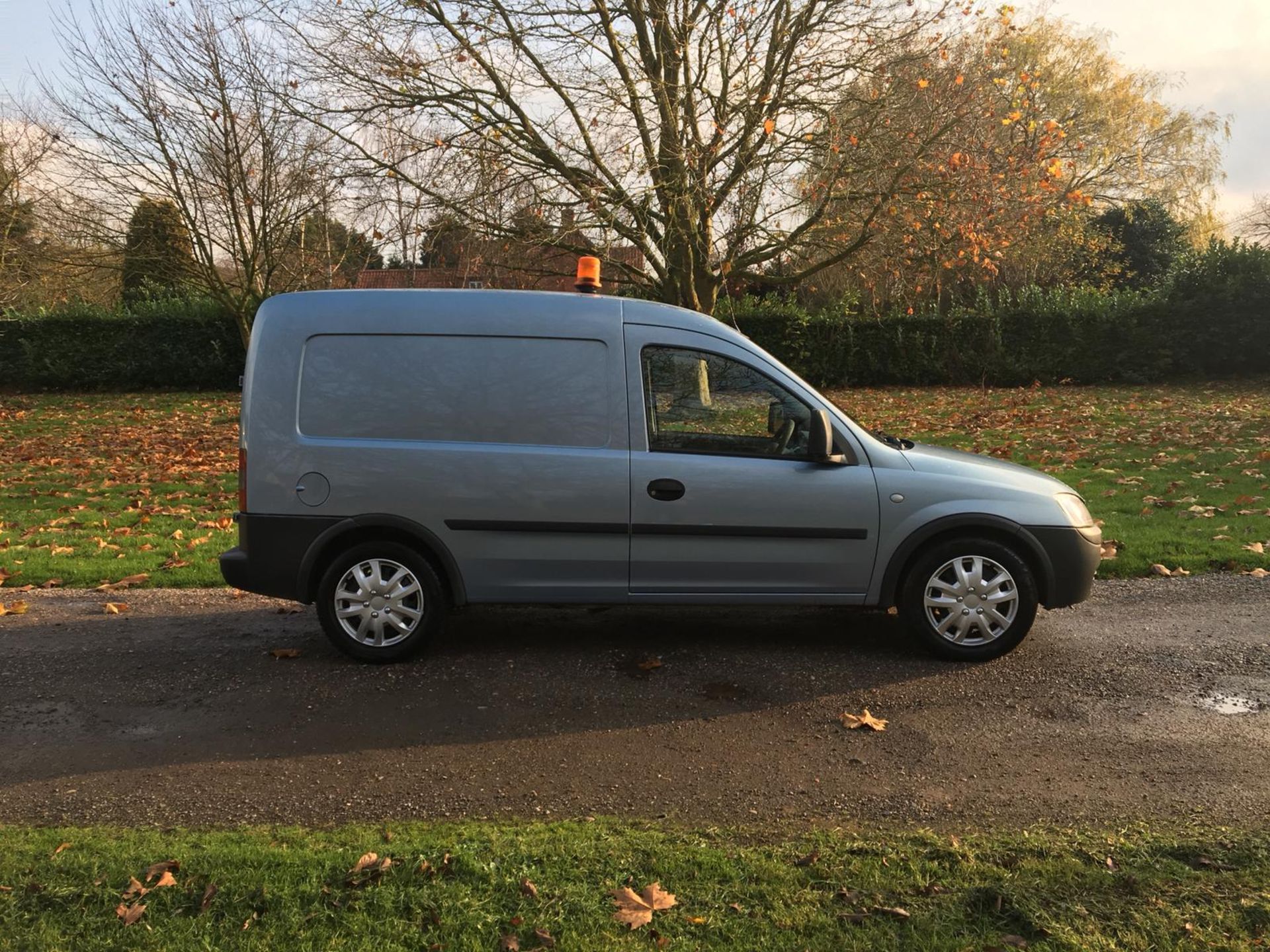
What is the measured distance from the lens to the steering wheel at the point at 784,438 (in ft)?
17.3

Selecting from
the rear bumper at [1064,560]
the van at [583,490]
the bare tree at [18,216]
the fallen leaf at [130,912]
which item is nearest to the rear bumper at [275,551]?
the van at [583,490]

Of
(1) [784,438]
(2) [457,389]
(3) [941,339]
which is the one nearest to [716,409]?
(1) [784,438]

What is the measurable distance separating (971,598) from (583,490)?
7.54 feet

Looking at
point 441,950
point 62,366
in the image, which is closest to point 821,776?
point 441,950

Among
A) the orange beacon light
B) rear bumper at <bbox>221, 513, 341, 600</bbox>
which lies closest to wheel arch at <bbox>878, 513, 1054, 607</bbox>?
the orange beacon light

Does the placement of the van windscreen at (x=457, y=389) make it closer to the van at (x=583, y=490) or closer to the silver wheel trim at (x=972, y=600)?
A: the van at (x=583, y=490)

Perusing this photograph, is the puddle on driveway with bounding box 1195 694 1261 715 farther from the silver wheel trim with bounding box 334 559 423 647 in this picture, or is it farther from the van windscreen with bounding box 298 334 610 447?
the silver wheel trim with bounding box 334 559 423 647

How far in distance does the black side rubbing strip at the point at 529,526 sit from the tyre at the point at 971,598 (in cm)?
175

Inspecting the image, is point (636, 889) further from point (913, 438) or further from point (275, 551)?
point (913, 438)

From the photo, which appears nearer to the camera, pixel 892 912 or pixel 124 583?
pixel 892 912

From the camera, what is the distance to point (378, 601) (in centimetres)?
530

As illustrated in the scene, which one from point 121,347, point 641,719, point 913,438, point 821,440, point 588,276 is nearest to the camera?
point 641,719

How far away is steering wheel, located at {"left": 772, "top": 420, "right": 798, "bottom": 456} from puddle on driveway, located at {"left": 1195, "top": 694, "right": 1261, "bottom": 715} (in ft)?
8.12

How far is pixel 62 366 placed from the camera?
24.0 m
